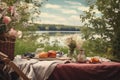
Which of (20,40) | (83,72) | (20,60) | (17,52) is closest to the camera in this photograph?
(83,72)

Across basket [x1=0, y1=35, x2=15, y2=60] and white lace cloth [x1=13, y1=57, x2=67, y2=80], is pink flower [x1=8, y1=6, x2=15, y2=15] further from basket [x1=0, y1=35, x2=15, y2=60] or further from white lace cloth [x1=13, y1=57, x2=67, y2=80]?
white lace cloth [x1=13, y1=57, x2=67, y2=80]

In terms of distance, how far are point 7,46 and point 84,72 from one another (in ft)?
2.74

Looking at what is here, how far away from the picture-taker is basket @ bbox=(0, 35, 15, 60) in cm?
372

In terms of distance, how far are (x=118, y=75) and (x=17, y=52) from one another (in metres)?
4.11

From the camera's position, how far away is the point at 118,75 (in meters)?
3.65

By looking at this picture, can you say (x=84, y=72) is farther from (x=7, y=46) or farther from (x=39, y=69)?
(x=7, y=46)

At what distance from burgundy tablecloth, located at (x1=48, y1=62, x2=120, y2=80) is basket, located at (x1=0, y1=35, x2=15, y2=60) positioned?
20.5 inches

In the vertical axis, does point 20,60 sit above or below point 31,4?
below

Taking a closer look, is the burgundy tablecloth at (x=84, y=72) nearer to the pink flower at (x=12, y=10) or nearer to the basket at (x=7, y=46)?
the basket at (x=7, y=46)

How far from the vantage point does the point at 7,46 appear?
12.3 ft

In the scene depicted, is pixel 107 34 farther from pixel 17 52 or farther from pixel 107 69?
pixel 107 69

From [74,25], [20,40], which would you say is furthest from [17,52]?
[74,25]

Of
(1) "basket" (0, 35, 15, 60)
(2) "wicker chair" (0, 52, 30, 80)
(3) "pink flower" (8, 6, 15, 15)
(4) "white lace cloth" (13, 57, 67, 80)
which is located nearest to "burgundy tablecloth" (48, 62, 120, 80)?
(4) "white lace cloth" (13, 57, 67, 80)

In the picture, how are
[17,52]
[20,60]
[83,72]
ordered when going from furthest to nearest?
[17,52]
[20,60]
[83,72]
